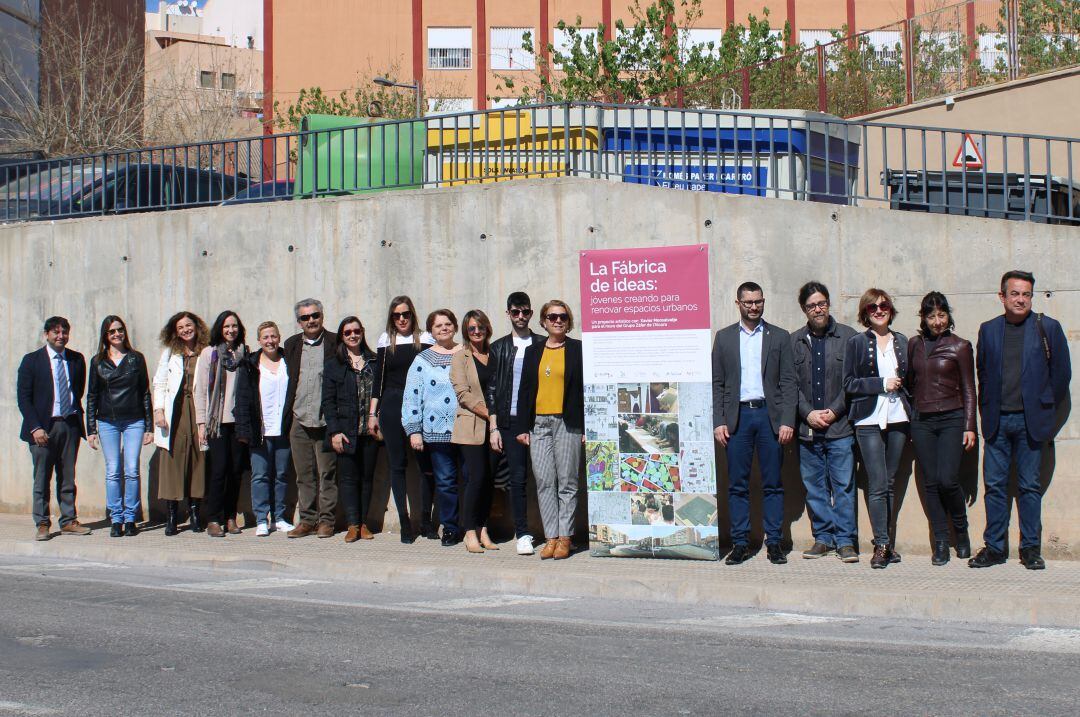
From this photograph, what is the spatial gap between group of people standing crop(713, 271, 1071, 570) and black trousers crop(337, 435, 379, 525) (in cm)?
323

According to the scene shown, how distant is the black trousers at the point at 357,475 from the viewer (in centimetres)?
1088

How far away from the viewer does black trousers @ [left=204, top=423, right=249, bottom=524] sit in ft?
37.2

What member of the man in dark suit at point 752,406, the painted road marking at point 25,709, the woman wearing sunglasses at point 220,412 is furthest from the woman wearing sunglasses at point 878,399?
the painted road marking at point 25,709

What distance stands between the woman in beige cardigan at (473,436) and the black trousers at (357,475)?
1.06 m

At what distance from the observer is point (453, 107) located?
4378 cm

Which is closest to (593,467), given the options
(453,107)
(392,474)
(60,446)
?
(392,474)

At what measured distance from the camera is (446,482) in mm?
10445

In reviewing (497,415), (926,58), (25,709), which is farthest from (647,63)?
(25,709)

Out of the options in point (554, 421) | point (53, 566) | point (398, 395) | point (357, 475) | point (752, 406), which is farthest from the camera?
point (357, 475)

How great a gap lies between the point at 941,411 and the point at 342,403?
492 centimetres

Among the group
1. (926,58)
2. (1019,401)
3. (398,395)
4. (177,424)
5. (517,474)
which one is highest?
(926,58)

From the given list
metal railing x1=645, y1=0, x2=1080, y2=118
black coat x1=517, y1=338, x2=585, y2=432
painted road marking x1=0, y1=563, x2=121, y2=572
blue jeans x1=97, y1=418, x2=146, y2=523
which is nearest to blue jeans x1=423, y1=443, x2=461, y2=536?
black coat x1=517, y1=338, x2=585, y2=432

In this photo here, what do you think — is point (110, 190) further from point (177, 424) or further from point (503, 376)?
point (503, 376)

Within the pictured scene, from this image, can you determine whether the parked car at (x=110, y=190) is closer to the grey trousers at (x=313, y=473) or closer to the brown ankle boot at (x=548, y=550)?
the grey trousers at (x=313, y=473)
